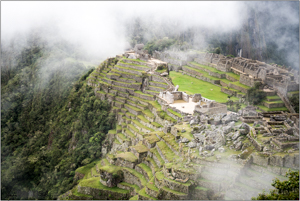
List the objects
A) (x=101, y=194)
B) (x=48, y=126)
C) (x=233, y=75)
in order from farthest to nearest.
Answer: (x=48, y=126) → (x=233, y=75) → (x=101, y=194)

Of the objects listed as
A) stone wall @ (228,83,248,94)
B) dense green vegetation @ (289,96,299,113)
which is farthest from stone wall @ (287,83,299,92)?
stone wall @ (228,83,248,94)

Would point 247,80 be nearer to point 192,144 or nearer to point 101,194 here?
point 192,144

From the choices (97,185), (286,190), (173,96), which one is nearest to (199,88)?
(173,96)

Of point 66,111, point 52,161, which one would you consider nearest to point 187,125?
point 52,161

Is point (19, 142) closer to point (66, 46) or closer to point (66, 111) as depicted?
point (66, 111)

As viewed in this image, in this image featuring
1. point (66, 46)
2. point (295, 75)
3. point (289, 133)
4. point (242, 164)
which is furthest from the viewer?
point (66, 46)

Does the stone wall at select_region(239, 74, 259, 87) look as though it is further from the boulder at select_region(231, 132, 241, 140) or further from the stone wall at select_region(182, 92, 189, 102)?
the boulder at select_region(231, 132, 241, 140)
